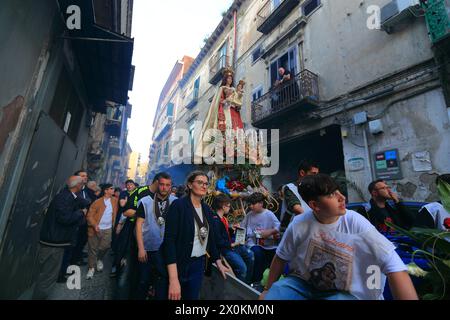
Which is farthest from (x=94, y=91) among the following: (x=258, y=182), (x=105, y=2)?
(x=258, y=182)

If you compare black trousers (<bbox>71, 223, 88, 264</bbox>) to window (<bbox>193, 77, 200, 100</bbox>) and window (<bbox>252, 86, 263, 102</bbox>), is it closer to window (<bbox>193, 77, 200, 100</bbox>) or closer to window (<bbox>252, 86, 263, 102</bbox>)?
window (<bbox>252, 86, 263, 102</bbox>)

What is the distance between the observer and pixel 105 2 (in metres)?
5.79

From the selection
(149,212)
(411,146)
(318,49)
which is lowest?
(149,212)

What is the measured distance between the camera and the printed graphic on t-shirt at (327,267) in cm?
153

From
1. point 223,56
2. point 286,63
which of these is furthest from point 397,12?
point 223,56

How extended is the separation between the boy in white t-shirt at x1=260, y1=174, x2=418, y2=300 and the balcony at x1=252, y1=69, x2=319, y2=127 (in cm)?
792

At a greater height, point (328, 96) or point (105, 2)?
point (105, 2)

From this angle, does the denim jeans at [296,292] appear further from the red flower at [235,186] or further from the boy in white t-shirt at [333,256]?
the red flower at [235,186]

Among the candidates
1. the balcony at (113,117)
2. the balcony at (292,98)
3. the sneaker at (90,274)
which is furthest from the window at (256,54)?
the sneaker at (90,274)

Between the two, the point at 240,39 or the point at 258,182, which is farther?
the point at 240,39

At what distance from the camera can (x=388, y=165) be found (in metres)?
6.70

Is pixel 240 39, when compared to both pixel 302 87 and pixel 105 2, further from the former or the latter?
pixel 105 2

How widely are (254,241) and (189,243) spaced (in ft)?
6.66

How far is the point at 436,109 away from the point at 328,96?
356 centimetres
